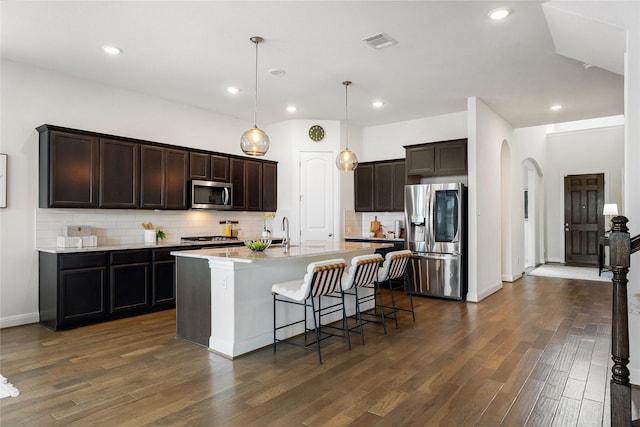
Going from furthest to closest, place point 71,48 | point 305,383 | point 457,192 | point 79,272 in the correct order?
point 457,192
point 79,272
point 71,48
point 305,383

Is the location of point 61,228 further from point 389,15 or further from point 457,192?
point 457,192

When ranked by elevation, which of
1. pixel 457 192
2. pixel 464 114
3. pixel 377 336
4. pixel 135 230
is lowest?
pixel 377 336

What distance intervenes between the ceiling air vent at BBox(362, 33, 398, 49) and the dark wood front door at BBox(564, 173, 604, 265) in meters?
8.37

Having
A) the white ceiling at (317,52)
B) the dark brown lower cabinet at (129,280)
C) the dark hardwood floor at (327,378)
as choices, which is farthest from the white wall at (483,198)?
the dark brown lower cabinet at (129,280)

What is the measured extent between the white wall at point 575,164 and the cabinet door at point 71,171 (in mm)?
10483

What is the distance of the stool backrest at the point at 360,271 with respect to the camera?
3.89m

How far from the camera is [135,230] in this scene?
216 inches

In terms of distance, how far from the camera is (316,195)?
7270mm

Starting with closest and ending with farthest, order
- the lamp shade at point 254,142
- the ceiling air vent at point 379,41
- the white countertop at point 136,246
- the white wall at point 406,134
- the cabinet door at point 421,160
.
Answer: the ceiling air vent at point 379,41
the lamp shade at point 254,142
the white countertop at point 136,246
the cabinet door at point 421,160
the white wall at point 406,134

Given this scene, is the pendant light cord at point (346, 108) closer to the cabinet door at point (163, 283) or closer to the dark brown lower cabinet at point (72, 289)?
the cabinet door at point (163, 283)

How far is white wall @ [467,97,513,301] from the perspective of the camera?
5789 millimetres

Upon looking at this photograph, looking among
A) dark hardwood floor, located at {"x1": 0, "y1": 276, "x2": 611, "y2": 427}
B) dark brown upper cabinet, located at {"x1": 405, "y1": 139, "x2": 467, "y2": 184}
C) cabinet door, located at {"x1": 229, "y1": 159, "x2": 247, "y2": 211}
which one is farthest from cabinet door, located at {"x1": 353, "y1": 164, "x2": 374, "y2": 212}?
dark hardwood floor, located at {"x1": 0, "y1": 276, "x2": 611, "y2": 427}

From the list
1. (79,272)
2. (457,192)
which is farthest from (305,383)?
(457,192)

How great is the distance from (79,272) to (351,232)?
457cm
